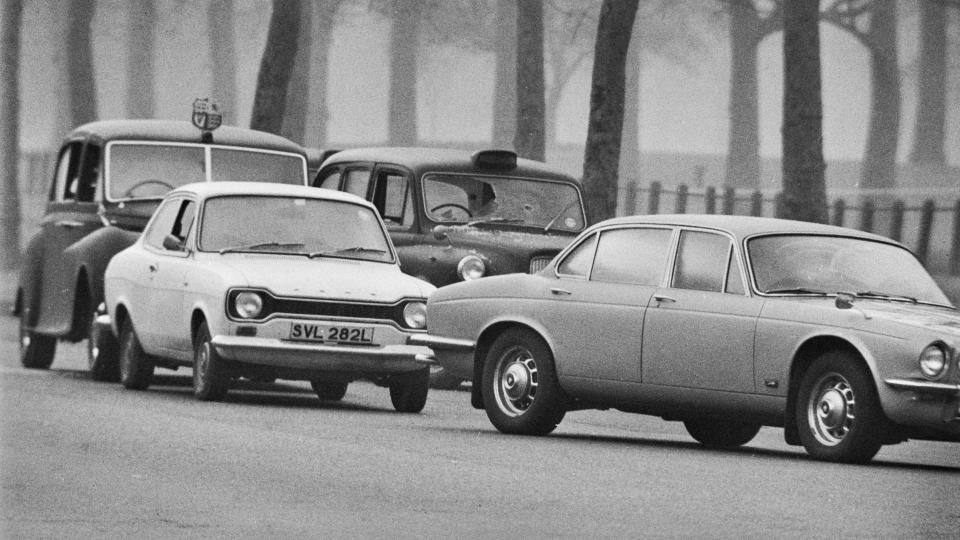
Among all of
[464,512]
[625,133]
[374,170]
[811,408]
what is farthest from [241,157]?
[625,133]

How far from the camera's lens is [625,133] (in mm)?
63375

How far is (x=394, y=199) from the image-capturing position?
19.7 metres

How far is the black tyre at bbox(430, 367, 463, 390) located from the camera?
19.9m

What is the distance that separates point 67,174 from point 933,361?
34.3ft

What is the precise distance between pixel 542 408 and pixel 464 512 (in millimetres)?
4224

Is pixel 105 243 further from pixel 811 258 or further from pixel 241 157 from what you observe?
pixel 811 258

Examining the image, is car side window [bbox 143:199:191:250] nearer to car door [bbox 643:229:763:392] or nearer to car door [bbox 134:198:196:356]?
car door [bbox 134:198:196:356]

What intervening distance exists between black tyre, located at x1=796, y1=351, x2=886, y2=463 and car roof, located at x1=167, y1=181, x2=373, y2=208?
556 cm

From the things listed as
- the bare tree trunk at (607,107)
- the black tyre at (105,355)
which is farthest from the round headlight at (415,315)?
the bare tree trunk at (607,107)

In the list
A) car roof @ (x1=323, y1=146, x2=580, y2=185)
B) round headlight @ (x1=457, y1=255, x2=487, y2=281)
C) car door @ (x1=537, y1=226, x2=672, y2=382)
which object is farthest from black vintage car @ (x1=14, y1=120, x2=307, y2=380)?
car door @ (x1=537, y1=226, x2=672, y2=382)

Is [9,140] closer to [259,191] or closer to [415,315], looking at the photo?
[259,191]

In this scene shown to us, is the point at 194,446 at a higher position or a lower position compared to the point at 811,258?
lower

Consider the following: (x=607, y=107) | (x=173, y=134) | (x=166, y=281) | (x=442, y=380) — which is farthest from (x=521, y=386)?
(x=607, y=107)

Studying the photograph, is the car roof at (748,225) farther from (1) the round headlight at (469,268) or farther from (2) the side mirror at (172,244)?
(1) the round headlight at (469,268)
